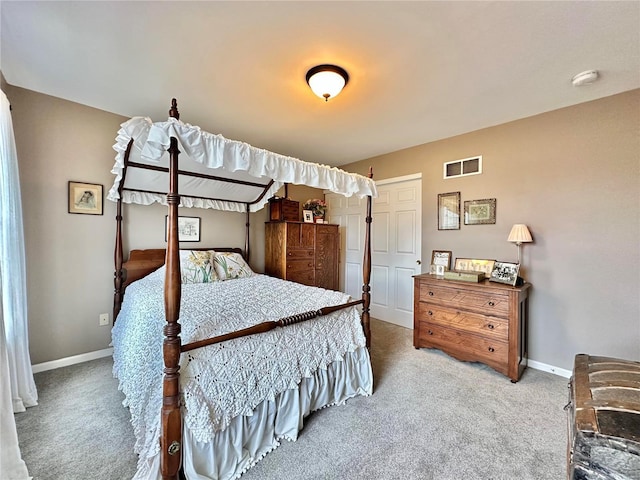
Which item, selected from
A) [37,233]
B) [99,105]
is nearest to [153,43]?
[99,105]

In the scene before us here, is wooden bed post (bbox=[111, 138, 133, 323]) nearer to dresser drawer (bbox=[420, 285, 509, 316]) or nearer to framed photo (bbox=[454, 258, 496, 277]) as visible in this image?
dresser drawer (bbox=[420, 285, 509, 316])

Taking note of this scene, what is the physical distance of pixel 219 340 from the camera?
1382 mm

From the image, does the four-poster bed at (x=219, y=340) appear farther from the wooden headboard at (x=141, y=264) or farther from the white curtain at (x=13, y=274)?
the white curtain at (x=13, y=274)

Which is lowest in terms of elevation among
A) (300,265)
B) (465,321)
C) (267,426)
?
(267,426)

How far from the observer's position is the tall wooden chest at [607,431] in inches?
36.9

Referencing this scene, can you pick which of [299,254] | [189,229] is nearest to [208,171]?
[189,229]

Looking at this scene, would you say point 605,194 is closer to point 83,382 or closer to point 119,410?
point 119,410

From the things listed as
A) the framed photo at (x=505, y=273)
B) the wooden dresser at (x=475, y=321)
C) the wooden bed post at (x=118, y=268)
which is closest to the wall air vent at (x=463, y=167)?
the framed photo at (x=505, y=273)

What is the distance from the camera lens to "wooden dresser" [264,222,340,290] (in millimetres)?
3787

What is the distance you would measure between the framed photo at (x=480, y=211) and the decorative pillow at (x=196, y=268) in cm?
307

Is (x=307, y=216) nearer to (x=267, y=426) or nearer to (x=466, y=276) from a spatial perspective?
(x=466, y=276)

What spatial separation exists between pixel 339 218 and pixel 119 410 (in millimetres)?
3768

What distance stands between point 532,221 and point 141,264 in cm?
415

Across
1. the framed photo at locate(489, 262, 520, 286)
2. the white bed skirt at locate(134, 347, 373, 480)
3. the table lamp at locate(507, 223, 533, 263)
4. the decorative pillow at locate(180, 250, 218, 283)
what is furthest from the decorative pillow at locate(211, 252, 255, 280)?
the table lamp at locate(507, 223, 533, 263)
